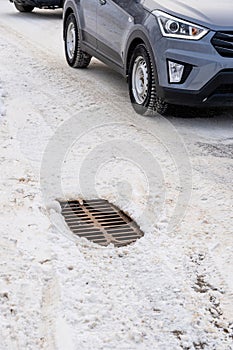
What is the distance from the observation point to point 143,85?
6570mm

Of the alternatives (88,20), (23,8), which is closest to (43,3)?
(23,8)

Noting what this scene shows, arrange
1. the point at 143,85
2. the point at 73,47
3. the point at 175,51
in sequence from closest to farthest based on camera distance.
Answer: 1. the point at 175,51
2. the point at 143,85
3. the point at 73,47

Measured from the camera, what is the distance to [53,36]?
37.3 ft

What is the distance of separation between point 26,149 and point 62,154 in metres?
0.36

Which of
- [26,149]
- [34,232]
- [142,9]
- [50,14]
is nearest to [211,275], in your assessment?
[34,232]

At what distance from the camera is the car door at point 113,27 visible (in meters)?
6.75

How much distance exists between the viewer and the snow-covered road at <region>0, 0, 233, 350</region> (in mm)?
3199

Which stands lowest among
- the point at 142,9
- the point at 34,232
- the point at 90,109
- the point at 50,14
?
the point at 50,14

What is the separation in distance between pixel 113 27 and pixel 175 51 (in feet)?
4.31

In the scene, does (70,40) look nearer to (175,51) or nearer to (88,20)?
(88,20)

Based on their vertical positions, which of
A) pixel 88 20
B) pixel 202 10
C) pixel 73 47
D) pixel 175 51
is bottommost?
pixel 73 47

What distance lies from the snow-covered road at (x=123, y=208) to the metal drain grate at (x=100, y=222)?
8 centimetres

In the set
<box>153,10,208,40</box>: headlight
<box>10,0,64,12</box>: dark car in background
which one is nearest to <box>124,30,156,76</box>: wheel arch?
<box>153,10,208,40</box>: headlight

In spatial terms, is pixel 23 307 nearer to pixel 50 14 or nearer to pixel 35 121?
pixel 35 121
